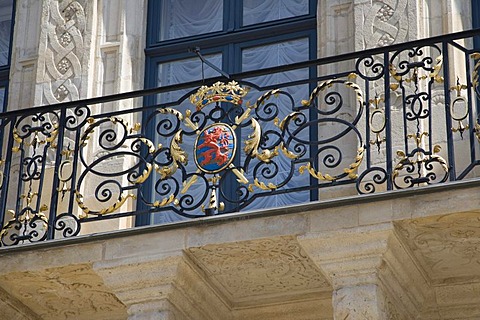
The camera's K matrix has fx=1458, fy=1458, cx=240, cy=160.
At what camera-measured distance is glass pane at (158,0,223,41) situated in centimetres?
1131

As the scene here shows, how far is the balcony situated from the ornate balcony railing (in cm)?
2

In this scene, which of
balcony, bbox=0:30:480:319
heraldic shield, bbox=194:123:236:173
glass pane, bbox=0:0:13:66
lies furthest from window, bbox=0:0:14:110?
heraldic shield, bbox=194:123:236:173

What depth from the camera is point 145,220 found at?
34.5 feet

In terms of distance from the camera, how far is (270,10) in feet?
36.6

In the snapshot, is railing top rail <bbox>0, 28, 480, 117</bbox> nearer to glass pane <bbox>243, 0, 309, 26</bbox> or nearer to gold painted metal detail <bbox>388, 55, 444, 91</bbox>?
gold painted metal detail <bbox>388, 55, 444, 91</bbox>

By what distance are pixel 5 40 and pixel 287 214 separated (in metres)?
4.00

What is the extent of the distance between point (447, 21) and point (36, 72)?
10.5 feet

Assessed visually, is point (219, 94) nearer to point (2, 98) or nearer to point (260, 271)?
point (260, 271)

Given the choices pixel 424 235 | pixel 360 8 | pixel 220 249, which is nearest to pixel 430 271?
pixel 424 235

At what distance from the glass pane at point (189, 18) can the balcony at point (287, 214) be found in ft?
4.09

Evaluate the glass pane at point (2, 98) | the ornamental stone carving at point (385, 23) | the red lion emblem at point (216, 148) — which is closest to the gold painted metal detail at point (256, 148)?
the red lion emblem at point (216, 148)

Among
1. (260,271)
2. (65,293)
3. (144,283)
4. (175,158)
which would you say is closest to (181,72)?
(175,158)

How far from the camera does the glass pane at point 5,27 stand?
1186 centimetres

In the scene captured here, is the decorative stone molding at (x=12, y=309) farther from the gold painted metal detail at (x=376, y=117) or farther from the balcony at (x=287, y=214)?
the gold painted metal detail at (x=376, y=117)
